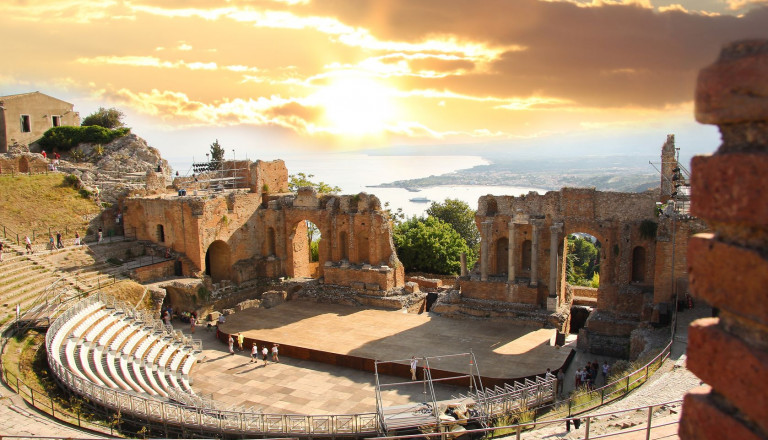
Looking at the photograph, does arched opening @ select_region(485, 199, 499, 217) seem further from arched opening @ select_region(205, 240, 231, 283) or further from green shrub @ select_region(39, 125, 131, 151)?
green shrub @ select_region(39, 125, 131, 151)

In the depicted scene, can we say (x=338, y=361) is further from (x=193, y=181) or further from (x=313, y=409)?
(x=193, y=181)

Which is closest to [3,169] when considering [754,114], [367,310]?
[367,310]

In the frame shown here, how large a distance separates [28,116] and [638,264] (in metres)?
39.8

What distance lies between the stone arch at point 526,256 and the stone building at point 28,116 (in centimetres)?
3414

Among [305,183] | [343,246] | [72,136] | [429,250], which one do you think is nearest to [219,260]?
[343,246]


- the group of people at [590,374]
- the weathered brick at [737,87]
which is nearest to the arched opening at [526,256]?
the group of people at [590,374]

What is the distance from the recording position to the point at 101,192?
108ft

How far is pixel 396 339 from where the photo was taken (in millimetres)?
22391

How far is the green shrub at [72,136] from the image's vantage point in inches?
1574

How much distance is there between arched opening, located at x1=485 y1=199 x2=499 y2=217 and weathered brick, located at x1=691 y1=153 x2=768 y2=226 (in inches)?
878

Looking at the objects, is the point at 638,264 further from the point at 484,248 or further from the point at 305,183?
the point at 305,183

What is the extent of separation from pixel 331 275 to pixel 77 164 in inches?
817

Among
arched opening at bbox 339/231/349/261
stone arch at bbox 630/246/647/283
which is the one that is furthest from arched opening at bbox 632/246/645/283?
arched opening at bbox 339/231/349/261

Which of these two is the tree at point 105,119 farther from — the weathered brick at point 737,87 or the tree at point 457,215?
the weathered brick at point 737,87
